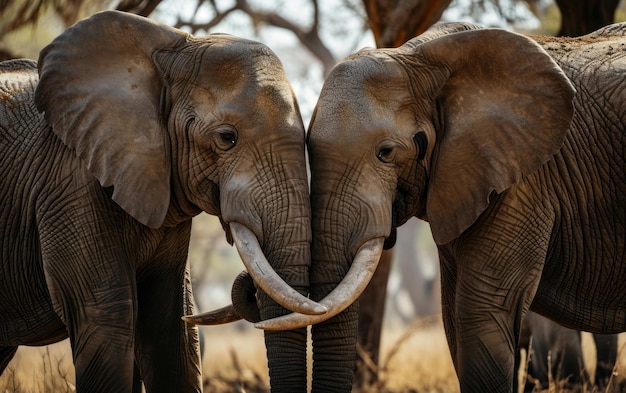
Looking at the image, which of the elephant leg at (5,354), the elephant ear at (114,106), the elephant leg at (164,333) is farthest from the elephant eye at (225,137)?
the elephant leg at (5,354)

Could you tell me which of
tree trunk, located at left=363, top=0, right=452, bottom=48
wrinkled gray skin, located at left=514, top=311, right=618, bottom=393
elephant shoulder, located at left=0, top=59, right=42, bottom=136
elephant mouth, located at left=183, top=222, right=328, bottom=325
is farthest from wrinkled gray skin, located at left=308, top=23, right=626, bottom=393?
tree trunk, located at left=363, top=0, right=452, bottom=48

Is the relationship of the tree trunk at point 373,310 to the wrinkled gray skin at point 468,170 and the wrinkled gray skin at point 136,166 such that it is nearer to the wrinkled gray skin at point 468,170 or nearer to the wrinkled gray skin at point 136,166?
the wrinkled gray skin at point 468,170

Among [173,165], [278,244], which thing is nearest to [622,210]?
[278,244]

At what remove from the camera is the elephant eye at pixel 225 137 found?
20.2 ft

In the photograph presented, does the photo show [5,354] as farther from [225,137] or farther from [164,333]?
[225,137]

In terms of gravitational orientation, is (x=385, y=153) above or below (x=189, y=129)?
below

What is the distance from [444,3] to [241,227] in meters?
4.54

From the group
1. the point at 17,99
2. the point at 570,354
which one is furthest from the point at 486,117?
the point at 570,354

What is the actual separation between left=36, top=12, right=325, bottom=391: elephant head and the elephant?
0.21m

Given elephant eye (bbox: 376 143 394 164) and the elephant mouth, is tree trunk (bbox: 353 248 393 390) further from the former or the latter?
the elephant mouth

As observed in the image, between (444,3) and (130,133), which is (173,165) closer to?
(130,133)

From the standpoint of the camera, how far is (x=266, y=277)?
18.8 ft

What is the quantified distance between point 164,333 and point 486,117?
2.25 m

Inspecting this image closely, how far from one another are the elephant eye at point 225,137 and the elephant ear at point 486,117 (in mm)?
1099
